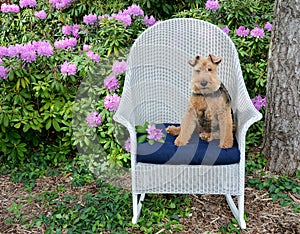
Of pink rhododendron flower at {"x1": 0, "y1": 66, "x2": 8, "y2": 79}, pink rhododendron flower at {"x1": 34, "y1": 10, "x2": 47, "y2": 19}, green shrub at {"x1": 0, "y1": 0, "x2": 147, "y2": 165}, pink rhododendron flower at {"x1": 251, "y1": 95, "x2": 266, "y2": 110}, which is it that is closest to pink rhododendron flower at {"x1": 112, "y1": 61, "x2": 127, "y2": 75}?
green shrub at {"x1": 0, "y1": 0, "x2": 147, "y2": 165}

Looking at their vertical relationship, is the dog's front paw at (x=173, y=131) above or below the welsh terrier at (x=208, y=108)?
below

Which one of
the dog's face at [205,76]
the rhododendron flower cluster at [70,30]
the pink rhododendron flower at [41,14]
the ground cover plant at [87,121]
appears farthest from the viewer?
the pink rhododendron flower at [41,14]

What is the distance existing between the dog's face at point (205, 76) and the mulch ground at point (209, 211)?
2.84 ft

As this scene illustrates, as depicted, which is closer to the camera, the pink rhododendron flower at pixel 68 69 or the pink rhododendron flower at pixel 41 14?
the pink rhododendron flower at pixel 68 69

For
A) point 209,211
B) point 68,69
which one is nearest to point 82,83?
point 68,69

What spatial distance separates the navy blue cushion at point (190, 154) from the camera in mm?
2619

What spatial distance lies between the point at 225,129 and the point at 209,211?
662 millimetres

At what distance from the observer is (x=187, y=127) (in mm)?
2744

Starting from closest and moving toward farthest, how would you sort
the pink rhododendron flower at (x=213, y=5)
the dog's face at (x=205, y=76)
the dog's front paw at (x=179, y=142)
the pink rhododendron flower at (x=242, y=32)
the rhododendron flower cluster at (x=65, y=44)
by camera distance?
1. the dog's face at (x=205, y=76)
2. the dog's front paw at (x=179, y=142)
3. the rhododendron flower cluster at (x=65, y=44)
4. the pink rhododendron flower at (x=242, y=32)
5. the pink rhododendron flower at (x=213, y=5)

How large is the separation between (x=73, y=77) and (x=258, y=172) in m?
1.56

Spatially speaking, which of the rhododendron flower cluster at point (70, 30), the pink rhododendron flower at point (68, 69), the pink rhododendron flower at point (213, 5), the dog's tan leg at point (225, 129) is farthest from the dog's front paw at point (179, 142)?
the rhododendron flower cluster at point (70, 30)

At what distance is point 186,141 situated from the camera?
275 centimetres

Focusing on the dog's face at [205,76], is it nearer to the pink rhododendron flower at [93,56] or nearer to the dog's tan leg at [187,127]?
the dog's tan leg at [187,127]

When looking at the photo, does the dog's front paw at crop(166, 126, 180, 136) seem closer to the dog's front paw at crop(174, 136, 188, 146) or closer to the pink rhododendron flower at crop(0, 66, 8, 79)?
the dog's front paw at crop(174, 136, 188, 146)
